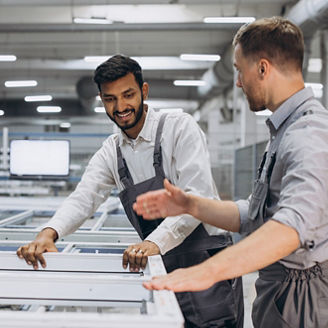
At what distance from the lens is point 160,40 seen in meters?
9.20

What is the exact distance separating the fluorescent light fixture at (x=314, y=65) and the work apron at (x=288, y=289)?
5633 millimetres

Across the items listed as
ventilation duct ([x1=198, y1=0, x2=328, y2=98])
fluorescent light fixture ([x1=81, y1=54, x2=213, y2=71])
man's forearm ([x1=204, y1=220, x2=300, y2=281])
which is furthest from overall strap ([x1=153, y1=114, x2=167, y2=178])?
fluorescent light fixture ([x1=81, y1=54, x2=213, y2=71])

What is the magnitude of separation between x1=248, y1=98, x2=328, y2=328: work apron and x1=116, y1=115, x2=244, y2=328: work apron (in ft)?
1.16

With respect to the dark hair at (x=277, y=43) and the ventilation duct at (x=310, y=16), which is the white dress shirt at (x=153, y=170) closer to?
the dark hair at (x=277, y=43)

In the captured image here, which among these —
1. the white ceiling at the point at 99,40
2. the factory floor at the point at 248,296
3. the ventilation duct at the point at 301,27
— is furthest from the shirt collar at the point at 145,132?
the white ceiling at the point at 99,40

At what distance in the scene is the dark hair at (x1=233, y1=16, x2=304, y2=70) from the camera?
3.37ft

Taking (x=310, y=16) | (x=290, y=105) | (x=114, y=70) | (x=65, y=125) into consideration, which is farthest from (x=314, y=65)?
(x=65, y=125)

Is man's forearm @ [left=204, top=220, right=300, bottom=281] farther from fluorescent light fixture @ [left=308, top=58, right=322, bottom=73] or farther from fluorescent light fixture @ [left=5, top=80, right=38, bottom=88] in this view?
fluorescent light fixture @ [left=5, top=80, right=38, bottom=88]

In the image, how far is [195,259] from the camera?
1574 millimetres

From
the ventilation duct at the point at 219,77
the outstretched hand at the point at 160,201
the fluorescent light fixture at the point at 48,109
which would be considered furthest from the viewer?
the fluorescent light fixture at the point at 48,109

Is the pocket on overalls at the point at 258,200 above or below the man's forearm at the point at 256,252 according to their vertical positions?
above

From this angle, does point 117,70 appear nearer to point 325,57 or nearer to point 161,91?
point 325,57

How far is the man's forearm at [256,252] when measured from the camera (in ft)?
2.65

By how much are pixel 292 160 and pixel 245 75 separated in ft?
0.94
